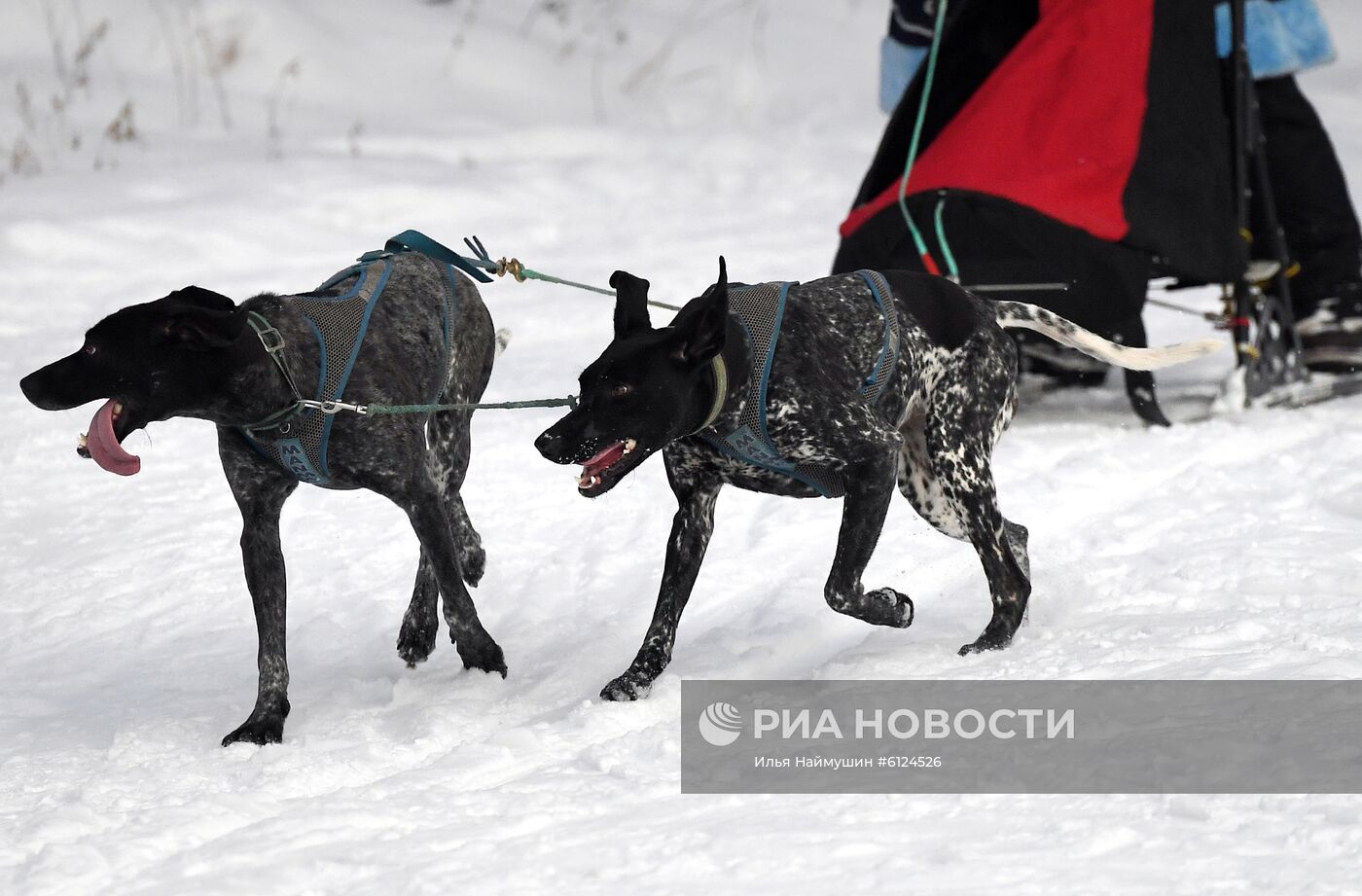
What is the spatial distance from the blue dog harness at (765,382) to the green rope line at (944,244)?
1968 mm

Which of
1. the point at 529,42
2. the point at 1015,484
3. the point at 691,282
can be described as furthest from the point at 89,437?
the point at 529,42

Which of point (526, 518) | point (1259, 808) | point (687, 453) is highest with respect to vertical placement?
point (687, 453)

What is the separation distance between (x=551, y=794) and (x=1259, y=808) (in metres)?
1.33

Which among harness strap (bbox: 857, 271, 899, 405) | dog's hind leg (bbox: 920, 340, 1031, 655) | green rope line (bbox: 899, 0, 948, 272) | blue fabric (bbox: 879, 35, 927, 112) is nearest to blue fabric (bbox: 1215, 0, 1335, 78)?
green rope line (bbox: 899, 0, 948, 272)

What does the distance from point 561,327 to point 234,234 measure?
206 cm

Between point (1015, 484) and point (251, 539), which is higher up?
point (251, 539)

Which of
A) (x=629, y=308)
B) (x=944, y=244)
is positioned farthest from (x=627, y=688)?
(x=944, y=244)

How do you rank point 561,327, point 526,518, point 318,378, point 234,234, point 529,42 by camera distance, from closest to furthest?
point 318,378 < point 526,518 < point 561,327 < point 234,234 < point 529,42

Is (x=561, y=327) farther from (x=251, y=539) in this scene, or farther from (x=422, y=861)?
(x=422, y=861)

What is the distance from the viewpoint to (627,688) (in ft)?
13.1

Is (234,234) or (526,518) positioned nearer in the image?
(526,518)

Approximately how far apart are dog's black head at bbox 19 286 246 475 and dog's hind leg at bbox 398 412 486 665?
2.73 feet

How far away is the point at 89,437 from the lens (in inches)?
141

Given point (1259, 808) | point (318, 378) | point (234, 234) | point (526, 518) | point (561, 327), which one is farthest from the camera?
point (234, 234)
